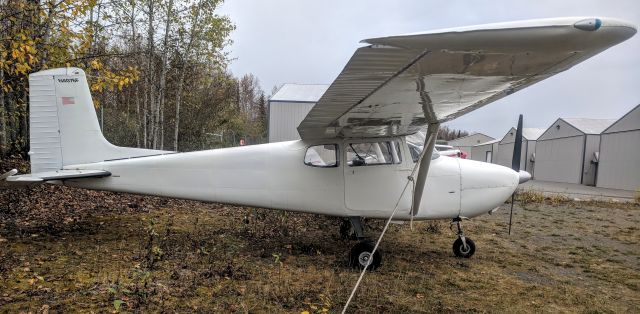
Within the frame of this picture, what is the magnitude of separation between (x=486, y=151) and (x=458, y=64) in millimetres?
48353

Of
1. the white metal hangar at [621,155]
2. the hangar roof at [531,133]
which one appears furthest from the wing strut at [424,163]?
the hangar roof at [531,133]

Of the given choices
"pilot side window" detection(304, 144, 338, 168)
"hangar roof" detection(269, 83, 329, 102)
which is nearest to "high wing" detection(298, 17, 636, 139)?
"pilot side window" detection(304, 144, 338, 168)

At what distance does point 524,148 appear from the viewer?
35.6 m

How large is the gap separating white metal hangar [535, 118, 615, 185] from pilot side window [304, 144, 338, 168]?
1080 inches

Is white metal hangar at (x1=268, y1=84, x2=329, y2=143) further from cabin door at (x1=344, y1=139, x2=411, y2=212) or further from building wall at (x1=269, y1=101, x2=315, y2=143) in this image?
cabin door at (x1=344, y1=139, x2=411, y2=212)

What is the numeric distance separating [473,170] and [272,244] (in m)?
3.38

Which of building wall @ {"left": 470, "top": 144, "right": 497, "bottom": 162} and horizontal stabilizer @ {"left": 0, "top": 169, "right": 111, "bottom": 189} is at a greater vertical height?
horizontal stabilizer @ {"left": 0, "top": 169, "right": 111, "bottom": 189}

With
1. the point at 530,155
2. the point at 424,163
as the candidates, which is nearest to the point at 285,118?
the point at 424,163

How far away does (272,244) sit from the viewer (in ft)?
20.7

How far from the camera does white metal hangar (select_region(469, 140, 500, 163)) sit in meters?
44.5

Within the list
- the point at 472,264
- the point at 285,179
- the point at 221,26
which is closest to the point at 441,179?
the point at 472,264

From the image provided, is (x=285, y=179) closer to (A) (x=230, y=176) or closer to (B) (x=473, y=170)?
(A) (x=230, y=176)

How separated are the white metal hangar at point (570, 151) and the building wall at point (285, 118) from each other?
2219 centimetres

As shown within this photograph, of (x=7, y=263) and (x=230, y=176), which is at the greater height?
(x=230, y=176)
